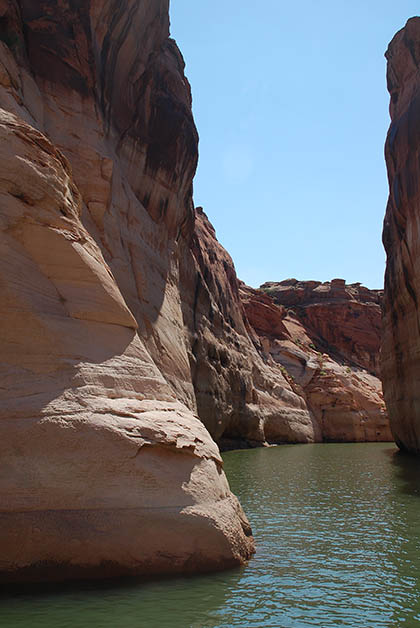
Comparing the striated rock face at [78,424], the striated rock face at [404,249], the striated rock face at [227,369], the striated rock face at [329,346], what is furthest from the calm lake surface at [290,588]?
the striated rock face at [329,346]

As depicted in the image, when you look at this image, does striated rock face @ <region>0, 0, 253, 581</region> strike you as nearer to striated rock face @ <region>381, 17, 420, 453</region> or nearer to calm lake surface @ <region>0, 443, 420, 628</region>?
calm lake surface @ <region>0, 443, 420, 628</region>

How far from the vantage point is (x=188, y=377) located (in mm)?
24719

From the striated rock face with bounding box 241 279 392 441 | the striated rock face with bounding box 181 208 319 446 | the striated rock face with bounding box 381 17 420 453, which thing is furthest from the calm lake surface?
the striated rock face with bounding box 241 279 392 441

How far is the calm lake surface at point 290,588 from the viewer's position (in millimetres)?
6285

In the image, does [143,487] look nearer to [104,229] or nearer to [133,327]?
[133,327]

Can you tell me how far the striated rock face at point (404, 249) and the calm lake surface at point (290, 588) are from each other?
14230 millimetres

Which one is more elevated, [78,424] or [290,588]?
[78,424]

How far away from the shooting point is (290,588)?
297 inches

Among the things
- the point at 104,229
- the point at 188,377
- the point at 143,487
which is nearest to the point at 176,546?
the point at 143,487

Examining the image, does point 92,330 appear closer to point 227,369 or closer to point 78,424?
point 78,424

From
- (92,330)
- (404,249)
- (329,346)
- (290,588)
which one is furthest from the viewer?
(329,346)

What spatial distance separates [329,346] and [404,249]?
40257 millimetres

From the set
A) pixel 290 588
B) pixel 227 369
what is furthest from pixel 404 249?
pixel 290 588

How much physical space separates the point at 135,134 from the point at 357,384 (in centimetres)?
3418
